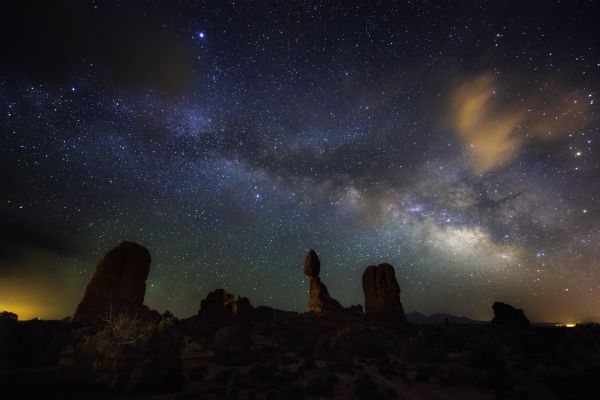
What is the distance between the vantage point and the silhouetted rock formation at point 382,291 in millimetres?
51188

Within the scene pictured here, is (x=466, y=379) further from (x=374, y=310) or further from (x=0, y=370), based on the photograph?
(x=374, y=310)

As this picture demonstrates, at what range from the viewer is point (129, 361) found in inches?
679

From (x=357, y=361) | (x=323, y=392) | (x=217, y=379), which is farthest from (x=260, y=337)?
(x=323, y=392)

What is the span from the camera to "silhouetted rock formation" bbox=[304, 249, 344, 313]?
50.7m

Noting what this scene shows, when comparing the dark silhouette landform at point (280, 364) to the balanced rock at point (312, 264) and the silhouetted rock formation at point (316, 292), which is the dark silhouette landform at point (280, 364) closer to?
the silhouetted rock formation at point (316, 292)

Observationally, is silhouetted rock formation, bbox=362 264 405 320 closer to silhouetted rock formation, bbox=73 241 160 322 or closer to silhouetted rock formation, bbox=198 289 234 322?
silhouetted rock formation, bbox=198 289 234 322

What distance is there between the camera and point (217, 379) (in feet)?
60.0

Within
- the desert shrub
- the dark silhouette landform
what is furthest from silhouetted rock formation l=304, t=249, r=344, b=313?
the desert shrub

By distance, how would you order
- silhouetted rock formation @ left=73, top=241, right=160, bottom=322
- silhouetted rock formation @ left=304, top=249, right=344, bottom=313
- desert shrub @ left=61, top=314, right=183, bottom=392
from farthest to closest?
silhouetted rock formation @ left=304, top=249, right=344, bottom=313, silhouetted rock formation @ left=73, top=241, right=160, bottom=322, desert shrub @ left=61, top=314, right=183, bottom=392

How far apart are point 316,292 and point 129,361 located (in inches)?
1532

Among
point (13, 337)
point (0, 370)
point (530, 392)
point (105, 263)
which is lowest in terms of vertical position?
point (530, 392)

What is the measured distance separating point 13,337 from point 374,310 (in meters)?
46.5

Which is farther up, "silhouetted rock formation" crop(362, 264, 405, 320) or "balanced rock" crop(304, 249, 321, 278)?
"balanced rock" crop(304, 249, 321, 278)

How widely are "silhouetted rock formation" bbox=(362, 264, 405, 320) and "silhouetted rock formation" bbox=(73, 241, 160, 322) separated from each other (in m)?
35.0
